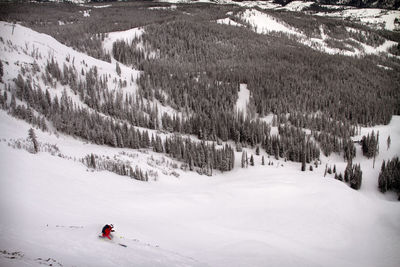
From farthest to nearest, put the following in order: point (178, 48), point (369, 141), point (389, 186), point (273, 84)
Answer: point (178, 48), point (273, 84), point (369, 141), point (389, 186)

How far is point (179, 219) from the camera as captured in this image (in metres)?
15.6

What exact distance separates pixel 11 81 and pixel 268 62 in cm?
6016

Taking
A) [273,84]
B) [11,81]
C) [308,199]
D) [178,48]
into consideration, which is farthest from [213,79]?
[308,199]

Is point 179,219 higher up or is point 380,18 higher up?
point 380,18

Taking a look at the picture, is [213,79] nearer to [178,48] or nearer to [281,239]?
[178,48]

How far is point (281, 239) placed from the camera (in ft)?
48.5

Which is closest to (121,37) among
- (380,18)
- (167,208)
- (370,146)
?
(370,146)

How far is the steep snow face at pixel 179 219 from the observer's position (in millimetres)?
9070

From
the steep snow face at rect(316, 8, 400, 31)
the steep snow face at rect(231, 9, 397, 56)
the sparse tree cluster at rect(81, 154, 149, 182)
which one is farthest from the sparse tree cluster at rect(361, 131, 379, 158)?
the steep snow face at rect(316, 8, 400, 31)

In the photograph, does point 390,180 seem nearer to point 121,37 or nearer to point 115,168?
point 115,168

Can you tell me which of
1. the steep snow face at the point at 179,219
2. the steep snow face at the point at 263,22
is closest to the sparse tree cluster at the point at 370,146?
the steep snow face at the point at 179,219

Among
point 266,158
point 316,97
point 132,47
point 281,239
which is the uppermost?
point 132,47

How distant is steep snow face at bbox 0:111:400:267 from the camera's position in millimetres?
9070

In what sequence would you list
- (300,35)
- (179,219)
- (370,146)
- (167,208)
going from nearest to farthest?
(179,219) < (167,208) < (370,146) < (300,35)
